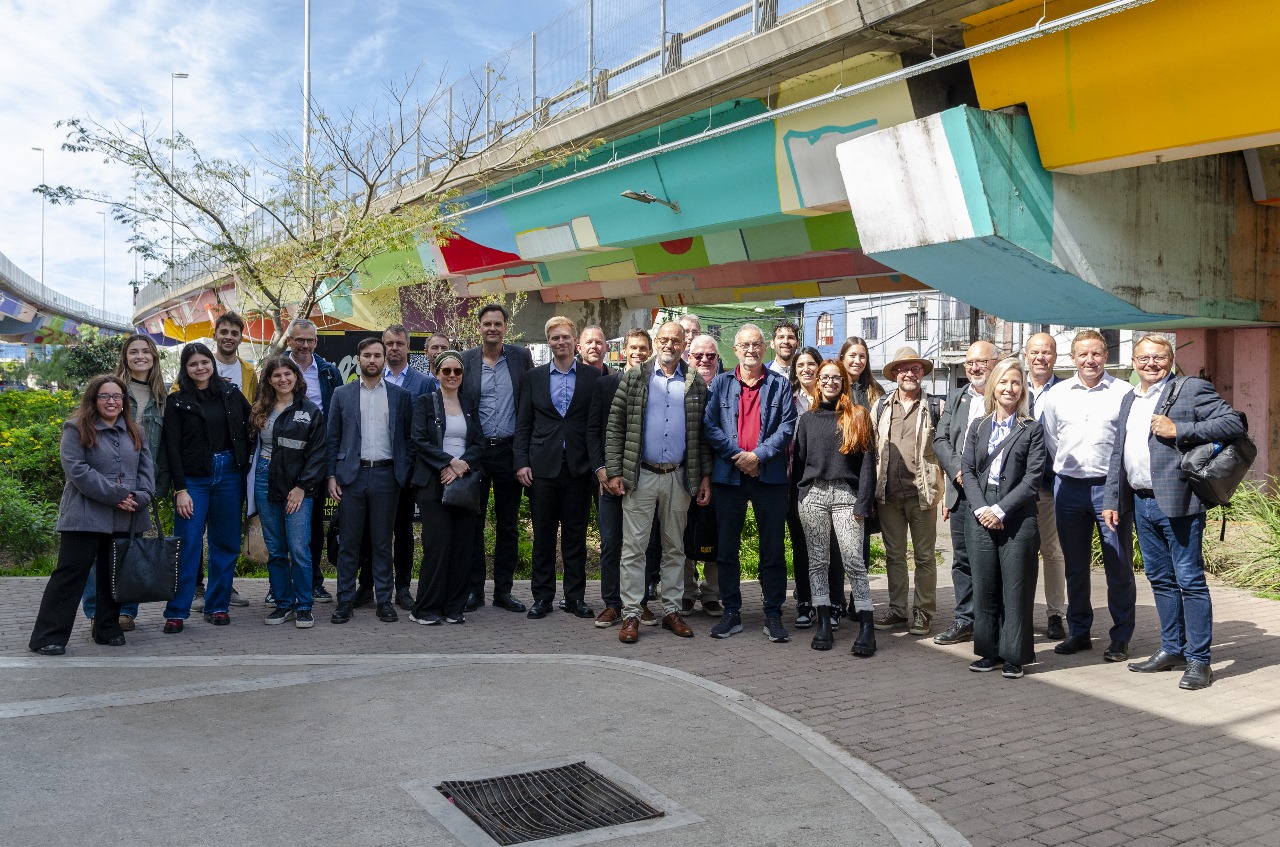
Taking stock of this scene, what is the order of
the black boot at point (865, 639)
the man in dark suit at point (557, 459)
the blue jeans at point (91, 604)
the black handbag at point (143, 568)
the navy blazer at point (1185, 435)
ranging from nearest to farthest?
the navy blazer at point (1185, 435) → the black handbag at point (143, 568) → the black boot at point (865, 639) → the blue jeans at point (91, 604) → the man in dark suit at point (557, 459)

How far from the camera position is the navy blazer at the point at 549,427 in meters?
7.89

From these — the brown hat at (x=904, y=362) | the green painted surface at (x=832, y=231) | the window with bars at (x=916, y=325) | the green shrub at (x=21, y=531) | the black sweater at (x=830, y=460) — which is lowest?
the green shrub at (x=21, y=531)

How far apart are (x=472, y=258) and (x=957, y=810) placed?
18.5 m

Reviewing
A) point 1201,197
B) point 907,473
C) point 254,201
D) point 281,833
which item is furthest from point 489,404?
point 1201,197

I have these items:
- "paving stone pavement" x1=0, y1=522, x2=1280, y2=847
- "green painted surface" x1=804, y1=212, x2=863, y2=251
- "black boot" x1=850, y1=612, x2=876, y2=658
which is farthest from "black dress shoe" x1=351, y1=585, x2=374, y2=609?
"green painted surface" x1=804, y1=212, x2=863, y2=251

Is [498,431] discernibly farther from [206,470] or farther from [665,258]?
[665,258]

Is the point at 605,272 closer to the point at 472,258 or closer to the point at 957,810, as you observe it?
the point at 472,258

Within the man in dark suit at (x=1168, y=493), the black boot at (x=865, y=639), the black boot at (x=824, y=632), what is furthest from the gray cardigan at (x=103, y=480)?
the man in dark suit at (x=1168, y=493)

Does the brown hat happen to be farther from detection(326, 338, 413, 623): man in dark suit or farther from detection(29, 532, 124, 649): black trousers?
detection(29, 532, 124, 649): black trousers

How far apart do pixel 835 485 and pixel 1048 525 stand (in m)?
1.63

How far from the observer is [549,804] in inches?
169

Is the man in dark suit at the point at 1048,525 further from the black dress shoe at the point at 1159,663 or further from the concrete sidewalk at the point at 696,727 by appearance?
the black dress shoe at the point at 1159,663

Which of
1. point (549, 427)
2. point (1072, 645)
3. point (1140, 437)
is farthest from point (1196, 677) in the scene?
point (549, 427)

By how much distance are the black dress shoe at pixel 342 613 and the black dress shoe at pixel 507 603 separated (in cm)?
117
